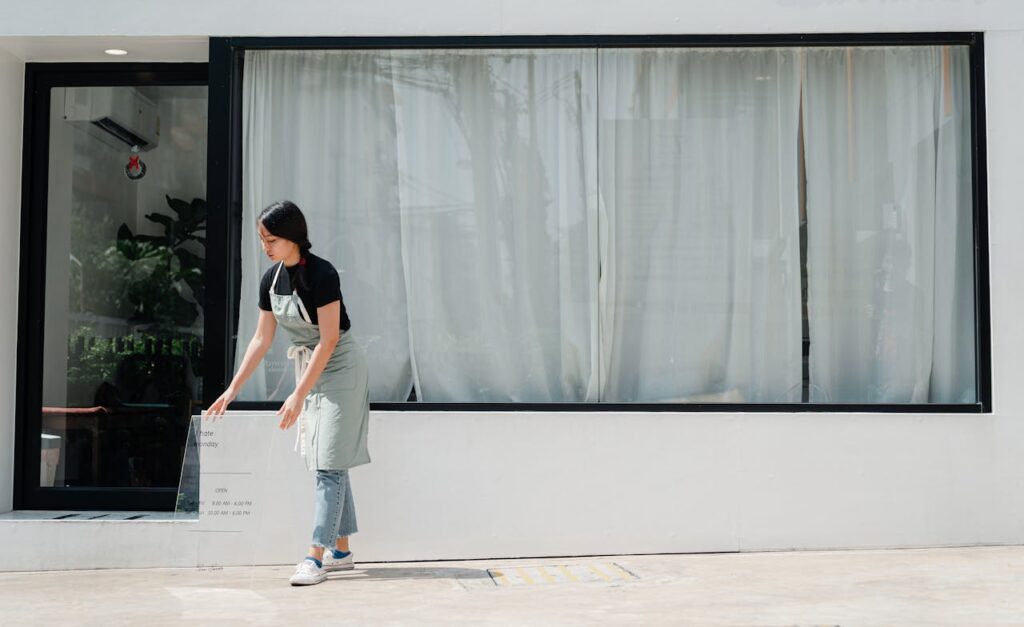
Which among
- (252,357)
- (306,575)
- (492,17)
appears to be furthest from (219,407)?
(492,17)

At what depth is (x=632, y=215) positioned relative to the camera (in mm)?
5633

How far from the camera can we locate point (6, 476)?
578cm

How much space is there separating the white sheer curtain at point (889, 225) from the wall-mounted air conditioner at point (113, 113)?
3.56 m

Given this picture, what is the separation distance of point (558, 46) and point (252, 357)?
2.20m

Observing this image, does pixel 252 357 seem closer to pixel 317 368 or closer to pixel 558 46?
pixel 317 368

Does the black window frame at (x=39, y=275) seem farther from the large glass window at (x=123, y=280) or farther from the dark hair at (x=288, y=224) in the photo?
the dark hair at (x=288, y=224)

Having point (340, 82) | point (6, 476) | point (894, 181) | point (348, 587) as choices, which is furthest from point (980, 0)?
point (6, 476)

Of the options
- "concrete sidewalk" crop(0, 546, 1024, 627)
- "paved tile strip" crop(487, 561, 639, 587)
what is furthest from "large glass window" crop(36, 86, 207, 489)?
"paved tile strip" crop(487, 561, 639, 587)

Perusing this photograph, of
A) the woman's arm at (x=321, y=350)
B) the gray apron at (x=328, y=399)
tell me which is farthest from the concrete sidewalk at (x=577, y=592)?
the woman's arm at (x=321, y=350)

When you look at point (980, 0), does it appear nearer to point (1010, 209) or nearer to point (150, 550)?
point (1010, 209)

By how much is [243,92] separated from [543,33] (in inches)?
61.6

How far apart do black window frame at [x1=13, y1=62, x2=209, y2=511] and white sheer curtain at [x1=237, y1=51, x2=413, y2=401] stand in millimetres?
631

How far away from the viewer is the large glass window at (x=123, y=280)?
6.02 metres

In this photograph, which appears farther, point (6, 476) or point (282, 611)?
point (6, 476)
